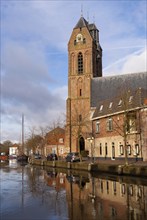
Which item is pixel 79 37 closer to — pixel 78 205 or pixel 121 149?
pixel 121 149

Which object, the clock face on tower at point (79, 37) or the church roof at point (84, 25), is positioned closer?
the clock face on tower at point (79, 37)

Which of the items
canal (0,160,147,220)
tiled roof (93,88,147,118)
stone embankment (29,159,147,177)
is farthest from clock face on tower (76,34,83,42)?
canal (0,160,147,220)

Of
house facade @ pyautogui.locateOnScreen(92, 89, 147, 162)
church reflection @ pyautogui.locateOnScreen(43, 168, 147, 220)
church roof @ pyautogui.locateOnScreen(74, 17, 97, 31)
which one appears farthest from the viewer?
church roof @ pyautogui.locateOnScreen(74, 17, 97, 31)

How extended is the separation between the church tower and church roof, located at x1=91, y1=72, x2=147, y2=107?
1.33 meters

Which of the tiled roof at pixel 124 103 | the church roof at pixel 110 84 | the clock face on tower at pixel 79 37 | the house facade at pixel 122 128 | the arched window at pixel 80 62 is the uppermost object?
the clock face on tower at pixel 79 37

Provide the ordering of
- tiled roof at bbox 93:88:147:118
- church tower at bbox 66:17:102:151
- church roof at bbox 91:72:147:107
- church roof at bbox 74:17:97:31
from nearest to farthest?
1. tiled roof at bbox 93:88:147:118
2. church roof at bbox 91:72:147:107
3. church tower at bbox 66:17:102:151
4. church roof at bbox 74:17:97:31

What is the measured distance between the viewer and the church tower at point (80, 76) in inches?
2623

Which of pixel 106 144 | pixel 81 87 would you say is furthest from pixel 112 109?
pixel 81 87

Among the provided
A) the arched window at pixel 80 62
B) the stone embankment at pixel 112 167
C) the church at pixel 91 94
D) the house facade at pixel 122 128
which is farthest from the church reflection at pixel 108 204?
the arched window at pixel 80 62

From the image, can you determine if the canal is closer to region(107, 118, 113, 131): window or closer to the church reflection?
the church reflection

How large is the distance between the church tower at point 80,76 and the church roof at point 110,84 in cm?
133

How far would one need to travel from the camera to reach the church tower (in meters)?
66.6

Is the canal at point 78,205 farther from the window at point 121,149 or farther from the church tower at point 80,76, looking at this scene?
the church tower at point 80,76

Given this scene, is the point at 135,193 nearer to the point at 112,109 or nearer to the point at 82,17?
the point at 112,109
